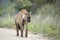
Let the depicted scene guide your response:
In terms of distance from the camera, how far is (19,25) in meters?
12.8

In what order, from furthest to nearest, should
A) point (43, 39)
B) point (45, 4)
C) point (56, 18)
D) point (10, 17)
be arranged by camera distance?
point (45, 4) < point (10, 17) < point (56, 18) < point (43, 39)

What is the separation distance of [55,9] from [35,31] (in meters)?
2.75

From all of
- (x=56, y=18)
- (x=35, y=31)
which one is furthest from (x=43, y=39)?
(x=56, y=18)

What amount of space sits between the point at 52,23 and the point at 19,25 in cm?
A: 194

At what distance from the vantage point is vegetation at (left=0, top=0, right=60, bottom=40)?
44.3 feet

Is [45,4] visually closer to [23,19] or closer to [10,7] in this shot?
[10,7]

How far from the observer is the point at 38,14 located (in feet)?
53.6

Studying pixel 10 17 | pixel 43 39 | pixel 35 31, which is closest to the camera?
pixel 43 39

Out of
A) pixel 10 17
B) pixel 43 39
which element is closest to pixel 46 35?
pixel 43 39

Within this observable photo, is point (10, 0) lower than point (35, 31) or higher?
higher

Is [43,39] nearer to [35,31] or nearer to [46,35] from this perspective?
[46,35]

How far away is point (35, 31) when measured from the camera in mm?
13555

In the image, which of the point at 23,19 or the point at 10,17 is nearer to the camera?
the point at 23,19

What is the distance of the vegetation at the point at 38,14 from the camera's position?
13.5 meters
